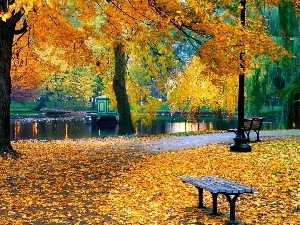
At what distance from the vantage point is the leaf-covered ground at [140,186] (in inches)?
280

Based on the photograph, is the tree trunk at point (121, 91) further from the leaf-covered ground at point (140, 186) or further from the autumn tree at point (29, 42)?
the leaf-covered ground at point (140, 186)

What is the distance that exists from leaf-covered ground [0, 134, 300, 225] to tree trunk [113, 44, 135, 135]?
29.5 feet

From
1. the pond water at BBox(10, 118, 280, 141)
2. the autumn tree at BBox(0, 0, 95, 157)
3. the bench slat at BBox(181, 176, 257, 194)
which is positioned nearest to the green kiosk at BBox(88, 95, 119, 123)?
the pond water at BBox(10, 118, 280, 141)

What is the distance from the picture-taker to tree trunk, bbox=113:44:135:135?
2358cm

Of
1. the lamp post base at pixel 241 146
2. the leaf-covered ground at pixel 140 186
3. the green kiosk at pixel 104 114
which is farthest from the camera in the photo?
the green kiosk at pixel 104 114

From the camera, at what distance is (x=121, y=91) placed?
78.0 ft

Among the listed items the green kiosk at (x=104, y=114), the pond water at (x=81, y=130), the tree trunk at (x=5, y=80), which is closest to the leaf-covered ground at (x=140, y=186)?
the tree trunk at (x=5, y=80)

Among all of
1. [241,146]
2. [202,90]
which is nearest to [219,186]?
[241,146]

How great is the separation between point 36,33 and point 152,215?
37.1 feet

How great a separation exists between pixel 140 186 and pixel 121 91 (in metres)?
→ 14.6

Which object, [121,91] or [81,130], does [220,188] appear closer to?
[121,91]

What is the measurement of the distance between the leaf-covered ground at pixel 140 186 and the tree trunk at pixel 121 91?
8.99 metres

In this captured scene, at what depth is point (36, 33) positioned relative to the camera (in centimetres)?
1683

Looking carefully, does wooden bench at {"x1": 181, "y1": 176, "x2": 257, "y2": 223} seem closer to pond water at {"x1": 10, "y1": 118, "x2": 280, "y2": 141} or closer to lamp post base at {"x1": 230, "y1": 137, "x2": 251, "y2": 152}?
lamp post base at {"x1": 230, "y1": 137, "x2": 251, "y2": 152}
